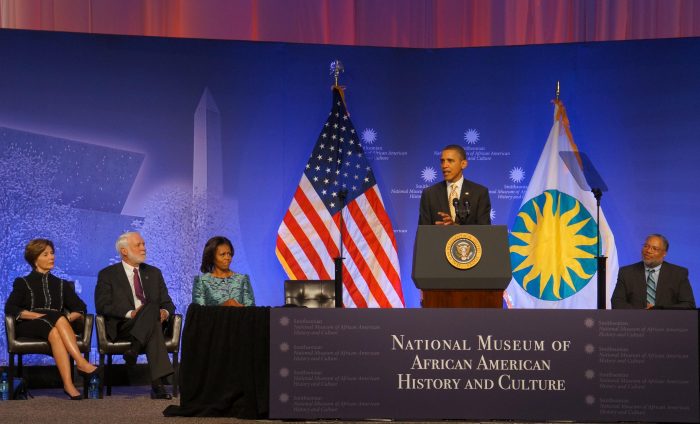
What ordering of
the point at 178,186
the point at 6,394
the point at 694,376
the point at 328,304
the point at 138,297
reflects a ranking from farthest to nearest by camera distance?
the point at 178,186 < the point at 328,304 < the point at 138,297 < the point at 6,394 < the point at 694,376

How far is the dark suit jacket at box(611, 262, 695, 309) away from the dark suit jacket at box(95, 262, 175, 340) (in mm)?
3177

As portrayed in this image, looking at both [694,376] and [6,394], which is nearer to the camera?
[694,376]

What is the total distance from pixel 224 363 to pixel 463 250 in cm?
139

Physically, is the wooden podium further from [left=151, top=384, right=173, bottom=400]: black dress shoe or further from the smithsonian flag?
the smithsonian flag

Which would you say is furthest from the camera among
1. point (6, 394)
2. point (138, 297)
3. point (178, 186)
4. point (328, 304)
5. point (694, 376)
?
point (178, 186)

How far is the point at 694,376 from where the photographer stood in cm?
395

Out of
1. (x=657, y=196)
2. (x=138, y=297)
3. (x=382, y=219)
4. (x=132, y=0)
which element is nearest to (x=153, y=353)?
(x=138, y=297)

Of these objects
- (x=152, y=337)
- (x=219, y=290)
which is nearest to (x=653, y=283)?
(x=219, y=290)

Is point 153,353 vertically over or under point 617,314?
under

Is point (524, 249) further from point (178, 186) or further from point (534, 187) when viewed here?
point (178, 186)

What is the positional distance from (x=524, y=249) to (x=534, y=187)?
0.53 metres

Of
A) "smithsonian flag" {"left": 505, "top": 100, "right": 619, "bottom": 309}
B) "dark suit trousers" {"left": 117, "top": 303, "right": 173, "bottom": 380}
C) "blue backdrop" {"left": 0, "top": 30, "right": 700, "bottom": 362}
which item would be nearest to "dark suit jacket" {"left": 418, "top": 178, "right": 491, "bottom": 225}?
"dark suit trousers" {"left": 117, "top": 303, "right": 173, "bottom": 380}

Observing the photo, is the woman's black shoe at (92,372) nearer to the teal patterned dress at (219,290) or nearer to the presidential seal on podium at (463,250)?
the teal patterned dress at (219,290)

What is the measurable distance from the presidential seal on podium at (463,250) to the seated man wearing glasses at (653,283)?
2.39 m
